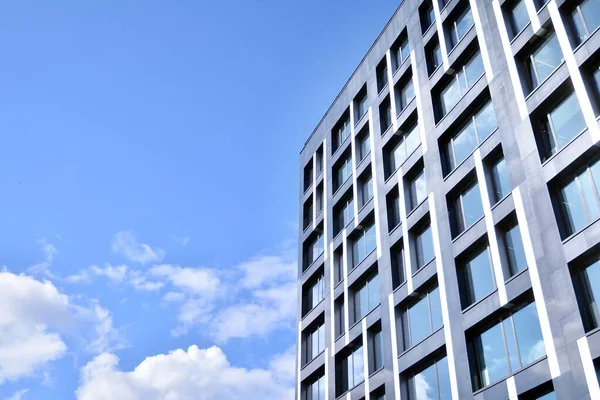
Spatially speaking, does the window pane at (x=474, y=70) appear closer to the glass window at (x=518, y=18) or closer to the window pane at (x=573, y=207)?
the glass window at (x=518, y=18)

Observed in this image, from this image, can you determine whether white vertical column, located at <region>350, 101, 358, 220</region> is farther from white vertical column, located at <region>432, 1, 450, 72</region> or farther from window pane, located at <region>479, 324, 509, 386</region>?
window pane, located at <region>479, 324, 509, 386</region>

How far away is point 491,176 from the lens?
32719 millimetres

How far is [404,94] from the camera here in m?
45.0

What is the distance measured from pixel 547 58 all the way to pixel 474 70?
6.35 meters

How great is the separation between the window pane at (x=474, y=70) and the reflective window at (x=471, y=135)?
2242mm

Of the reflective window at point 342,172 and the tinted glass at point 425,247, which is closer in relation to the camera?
the tinted glass at point 425,247

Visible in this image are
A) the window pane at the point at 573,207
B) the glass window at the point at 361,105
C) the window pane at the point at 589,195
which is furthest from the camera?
the glass window at the point at 361,105

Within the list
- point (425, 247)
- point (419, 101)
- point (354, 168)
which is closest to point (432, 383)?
point (425, 247)

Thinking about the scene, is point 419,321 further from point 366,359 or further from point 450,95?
point 450,95

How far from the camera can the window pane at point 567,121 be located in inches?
1101

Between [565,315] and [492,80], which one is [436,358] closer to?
[565,315]

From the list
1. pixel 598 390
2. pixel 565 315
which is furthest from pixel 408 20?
pixel 598 390

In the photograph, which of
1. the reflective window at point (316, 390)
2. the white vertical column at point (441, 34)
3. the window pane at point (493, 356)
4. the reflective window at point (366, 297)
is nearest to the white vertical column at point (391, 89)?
the white vertical column at point (441, 34)

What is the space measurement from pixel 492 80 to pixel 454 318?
12.4 metres
